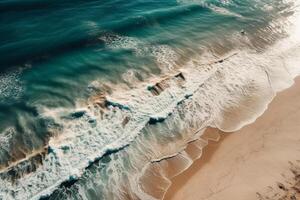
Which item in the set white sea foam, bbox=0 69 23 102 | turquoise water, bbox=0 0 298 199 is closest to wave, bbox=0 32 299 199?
turquoise water, bbox=0 0 298 199

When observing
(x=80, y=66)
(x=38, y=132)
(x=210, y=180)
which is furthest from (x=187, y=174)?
(x=80, y=66)

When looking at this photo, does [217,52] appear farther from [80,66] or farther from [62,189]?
[62,189]

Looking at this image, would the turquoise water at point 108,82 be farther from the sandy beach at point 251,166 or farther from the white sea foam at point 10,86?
the sandy beach at point 251,166

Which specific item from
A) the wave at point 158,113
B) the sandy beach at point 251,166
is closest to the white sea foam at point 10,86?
the wave at point 158,113

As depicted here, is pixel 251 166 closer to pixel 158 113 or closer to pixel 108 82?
pixel 158 113

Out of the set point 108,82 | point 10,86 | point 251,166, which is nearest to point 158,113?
point 108,82
